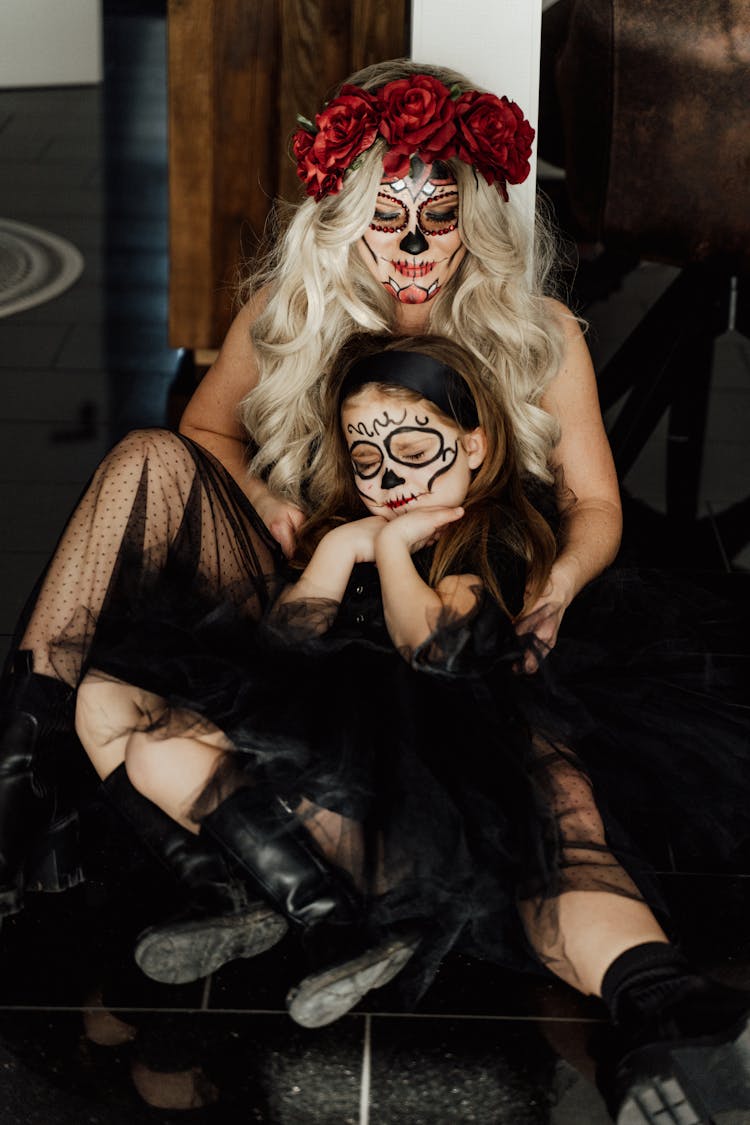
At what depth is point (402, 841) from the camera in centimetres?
170

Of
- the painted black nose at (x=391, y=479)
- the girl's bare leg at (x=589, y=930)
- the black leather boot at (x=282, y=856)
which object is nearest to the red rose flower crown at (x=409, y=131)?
the painted black nose at (x=391, y=479)

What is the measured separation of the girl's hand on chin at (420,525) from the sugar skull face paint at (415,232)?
0.30 metres

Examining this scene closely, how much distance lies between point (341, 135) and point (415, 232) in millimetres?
162

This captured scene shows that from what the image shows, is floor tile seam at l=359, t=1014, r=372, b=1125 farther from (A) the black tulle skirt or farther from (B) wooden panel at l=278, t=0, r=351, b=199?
(B) wooden panel at l=278, t=0, r=351, b=199

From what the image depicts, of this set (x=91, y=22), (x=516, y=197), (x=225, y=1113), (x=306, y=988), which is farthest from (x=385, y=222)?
(x=91, y=22)

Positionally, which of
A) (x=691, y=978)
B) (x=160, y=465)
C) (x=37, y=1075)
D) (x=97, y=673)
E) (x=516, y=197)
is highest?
(x=516, y=197)

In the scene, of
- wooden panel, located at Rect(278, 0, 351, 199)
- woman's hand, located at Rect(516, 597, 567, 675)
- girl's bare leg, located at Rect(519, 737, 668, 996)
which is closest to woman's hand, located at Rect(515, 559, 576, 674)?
woman's hand, located at Rect(516, 597, 567, 675)

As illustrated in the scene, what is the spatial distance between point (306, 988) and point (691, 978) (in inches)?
16.4

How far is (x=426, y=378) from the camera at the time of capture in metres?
2.06

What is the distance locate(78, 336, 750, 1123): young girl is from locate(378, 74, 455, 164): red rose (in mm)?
507

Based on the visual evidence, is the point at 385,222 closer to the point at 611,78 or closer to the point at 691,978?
the point at 611,78

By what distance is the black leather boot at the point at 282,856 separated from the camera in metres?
1.76

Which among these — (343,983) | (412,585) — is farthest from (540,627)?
(343,983)

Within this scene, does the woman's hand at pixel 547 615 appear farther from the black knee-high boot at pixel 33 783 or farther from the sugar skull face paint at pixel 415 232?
the black knee-high boot at pixel 33 783
